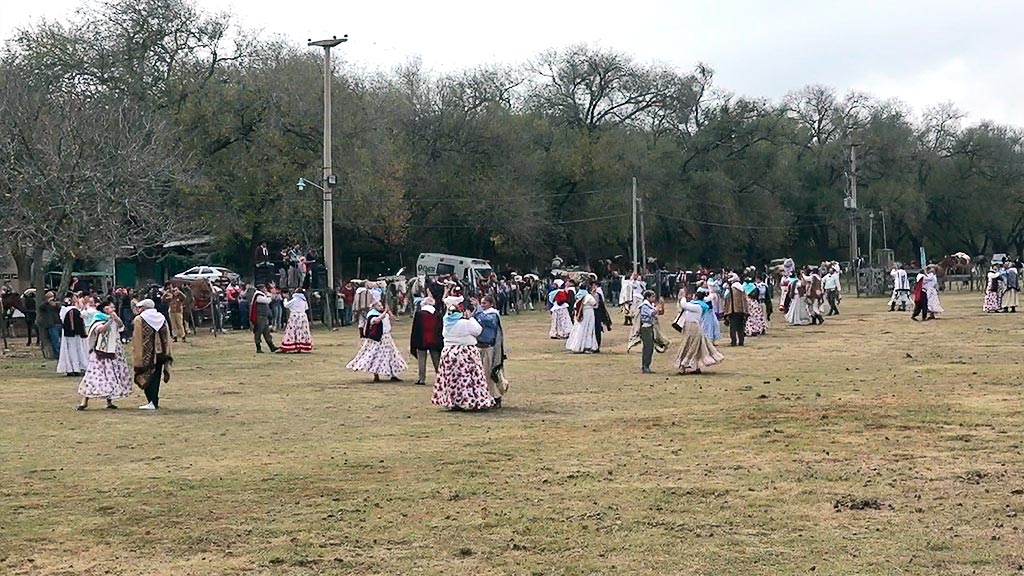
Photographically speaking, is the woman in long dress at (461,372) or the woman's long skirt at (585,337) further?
the woman's long skirt at (585,337)

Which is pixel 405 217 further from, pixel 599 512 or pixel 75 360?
pixel 599 512

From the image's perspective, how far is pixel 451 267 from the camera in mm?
62625

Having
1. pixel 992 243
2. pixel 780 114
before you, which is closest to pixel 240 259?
pixel 780 114

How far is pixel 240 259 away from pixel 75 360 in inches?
1296

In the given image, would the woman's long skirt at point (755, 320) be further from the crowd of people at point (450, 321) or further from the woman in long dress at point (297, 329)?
the woman in long dress at point (297, 329)

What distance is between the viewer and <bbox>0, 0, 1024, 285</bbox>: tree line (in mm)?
36062

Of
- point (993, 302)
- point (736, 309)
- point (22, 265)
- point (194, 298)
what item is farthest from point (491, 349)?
point (993, 302)

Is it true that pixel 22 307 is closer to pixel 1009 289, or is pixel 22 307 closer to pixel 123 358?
pixel 123 358

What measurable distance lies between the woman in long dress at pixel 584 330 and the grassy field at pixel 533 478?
7370 mm

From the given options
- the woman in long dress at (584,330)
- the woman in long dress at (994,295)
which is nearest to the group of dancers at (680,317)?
the woman in long dress at (584,330)

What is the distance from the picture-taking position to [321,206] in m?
51.3

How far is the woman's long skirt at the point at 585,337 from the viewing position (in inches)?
1241

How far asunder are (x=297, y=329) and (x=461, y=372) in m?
13.8

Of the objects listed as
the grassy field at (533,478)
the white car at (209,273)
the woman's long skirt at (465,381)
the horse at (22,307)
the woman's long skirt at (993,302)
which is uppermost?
the white car at (209,273)
